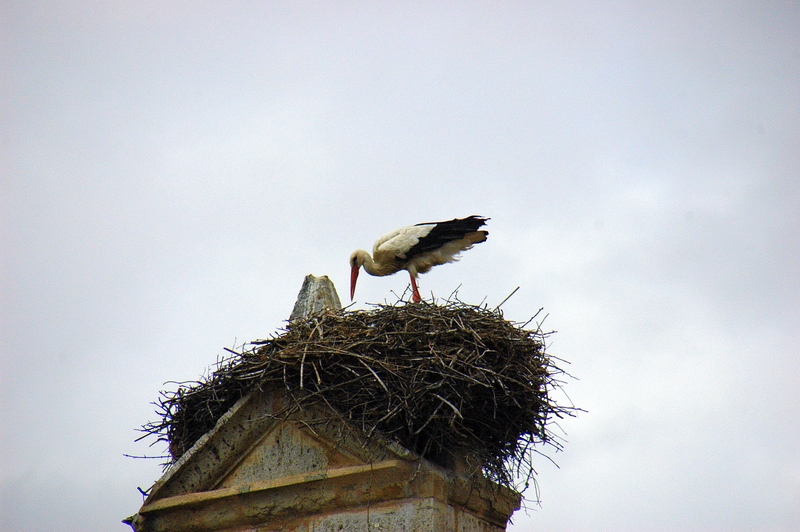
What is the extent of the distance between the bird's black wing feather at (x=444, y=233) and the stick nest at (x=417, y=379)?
249 cm

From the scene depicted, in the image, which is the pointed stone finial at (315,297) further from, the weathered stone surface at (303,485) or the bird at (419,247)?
the bird at (419,247)

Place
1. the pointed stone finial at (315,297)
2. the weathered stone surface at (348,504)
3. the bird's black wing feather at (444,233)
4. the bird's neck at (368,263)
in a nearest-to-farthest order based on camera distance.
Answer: the weathered stone surface at (348,504)
the pointed stone finial at (315,297)
the bird's black wing feather at (444,233)
the bird's neck at (368,263)

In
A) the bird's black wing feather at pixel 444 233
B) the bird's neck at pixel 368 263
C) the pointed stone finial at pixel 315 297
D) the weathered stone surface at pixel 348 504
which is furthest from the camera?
the bird's neck at pixel 368 263

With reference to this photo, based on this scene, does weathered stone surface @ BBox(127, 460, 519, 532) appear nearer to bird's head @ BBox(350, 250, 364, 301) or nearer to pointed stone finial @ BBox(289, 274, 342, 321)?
pointed stone finial @ BBox(289, 274, 342, 321)

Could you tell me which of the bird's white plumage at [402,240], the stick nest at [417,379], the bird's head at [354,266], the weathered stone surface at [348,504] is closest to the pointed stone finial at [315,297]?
the stick nest at [417,379]

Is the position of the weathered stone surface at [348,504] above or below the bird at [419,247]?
below

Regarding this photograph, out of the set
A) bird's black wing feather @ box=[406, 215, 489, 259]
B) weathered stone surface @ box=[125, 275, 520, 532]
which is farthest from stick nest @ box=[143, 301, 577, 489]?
bird's black wing feather @ box=[406, 215, 489, 259]

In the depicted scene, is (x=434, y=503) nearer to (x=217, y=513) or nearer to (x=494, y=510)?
(x=494, y=510)

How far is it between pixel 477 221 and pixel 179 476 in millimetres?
4107

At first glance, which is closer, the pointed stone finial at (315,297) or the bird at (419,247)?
the pointed stone finial at (315,297)

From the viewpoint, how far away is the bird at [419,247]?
29.4 feet

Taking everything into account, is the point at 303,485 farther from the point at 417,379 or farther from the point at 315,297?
the point at 315,297

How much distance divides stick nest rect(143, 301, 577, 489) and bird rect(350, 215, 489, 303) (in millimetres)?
2499

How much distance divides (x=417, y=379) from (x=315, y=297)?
5.84 feet
